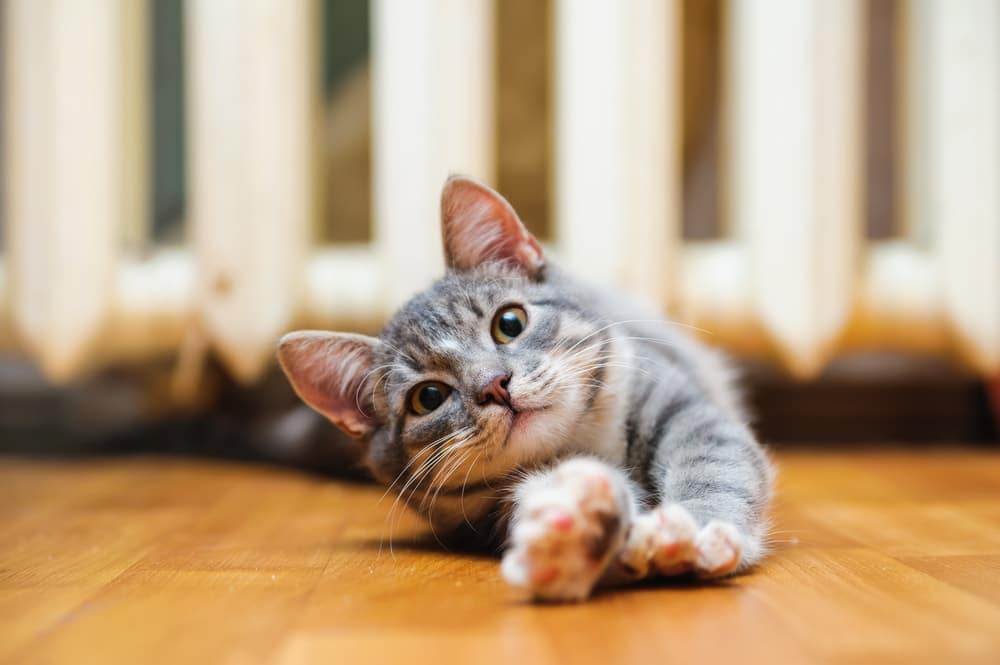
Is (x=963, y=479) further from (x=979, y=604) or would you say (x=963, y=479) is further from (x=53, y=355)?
(x=53, y=355)

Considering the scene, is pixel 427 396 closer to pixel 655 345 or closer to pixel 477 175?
pixel 655 345

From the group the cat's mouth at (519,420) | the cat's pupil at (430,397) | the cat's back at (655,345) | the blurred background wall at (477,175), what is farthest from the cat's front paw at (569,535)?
the blurred background wall at (477,175)

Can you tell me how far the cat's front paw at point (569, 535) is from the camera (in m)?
0.69

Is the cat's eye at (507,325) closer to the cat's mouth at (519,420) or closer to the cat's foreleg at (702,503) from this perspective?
the cat's mouth at (519,420)

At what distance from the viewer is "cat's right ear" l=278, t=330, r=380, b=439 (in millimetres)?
1024

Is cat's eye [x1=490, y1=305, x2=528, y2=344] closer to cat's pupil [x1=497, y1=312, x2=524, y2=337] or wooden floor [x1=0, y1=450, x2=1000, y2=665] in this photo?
cat's pupil [x1=497, y1=312, x2=524, y2=337]

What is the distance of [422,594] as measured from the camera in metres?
0.79

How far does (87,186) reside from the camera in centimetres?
164

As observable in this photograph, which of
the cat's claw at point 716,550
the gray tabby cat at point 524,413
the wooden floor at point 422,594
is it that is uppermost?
the gray tabby cat at point 524,413

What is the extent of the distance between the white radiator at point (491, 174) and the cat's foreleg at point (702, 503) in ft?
2.08

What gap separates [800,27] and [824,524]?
931 mm

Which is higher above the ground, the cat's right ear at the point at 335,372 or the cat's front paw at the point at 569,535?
the cat's right ear at the point at 335,372

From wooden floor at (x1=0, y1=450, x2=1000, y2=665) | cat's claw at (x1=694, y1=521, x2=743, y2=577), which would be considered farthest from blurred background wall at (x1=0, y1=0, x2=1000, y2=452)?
cat's claw at (x1=694, y1=521, x2=743, y2=577)

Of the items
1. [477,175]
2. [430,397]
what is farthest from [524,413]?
[477,175]
